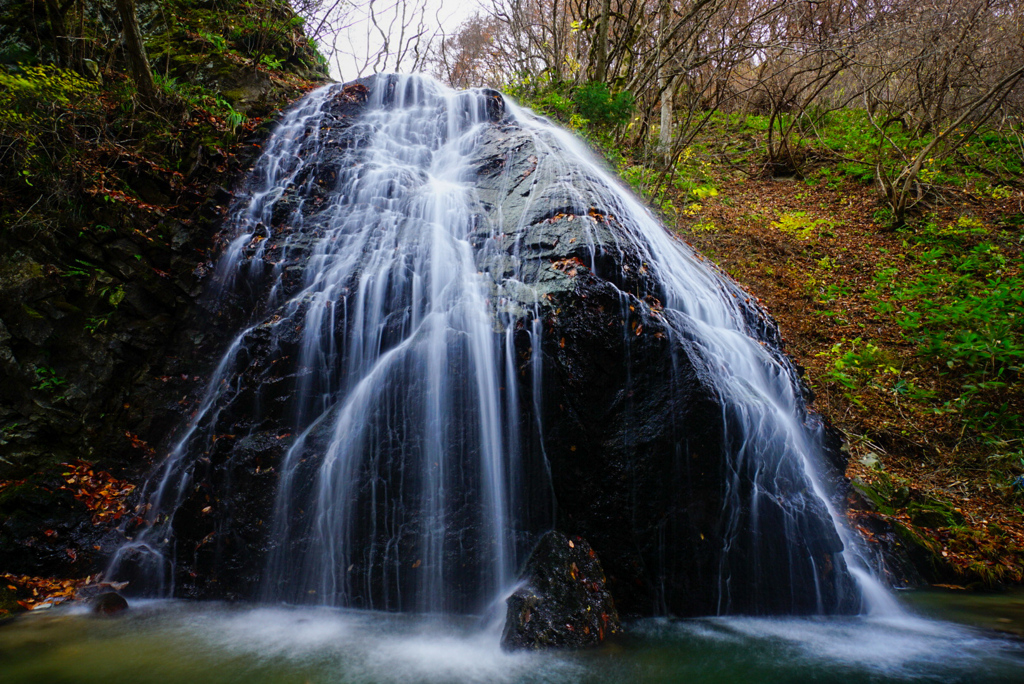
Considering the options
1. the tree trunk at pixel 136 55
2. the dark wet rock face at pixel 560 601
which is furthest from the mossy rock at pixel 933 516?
the tree trunk at pixel 136 55

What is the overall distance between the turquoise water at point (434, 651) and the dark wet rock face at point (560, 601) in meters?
0.10

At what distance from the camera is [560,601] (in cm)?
A: 330

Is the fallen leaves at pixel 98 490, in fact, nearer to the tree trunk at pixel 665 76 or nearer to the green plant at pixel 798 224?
the tree trunk at pixel 665 76

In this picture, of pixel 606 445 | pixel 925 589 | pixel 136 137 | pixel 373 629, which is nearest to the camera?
pixel 373 629

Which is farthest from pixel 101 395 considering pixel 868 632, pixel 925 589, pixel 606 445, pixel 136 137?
pixel 925 589

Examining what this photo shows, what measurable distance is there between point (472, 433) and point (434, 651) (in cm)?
158

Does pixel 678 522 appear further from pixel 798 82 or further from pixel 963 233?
pixel 798 82

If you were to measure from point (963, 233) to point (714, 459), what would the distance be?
9.24m

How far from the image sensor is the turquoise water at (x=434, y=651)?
2.79m

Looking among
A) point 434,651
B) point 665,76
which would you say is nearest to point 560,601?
point 434,651

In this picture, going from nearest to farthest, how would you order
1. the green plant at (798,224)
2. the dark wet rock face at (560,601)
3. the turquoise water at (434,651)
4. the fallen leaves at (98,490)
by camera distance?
the turquoise water at (434,651) → the dark wet rock face at (560,601) → the fallen leaves at (98,490) → the green plant at (798,224)

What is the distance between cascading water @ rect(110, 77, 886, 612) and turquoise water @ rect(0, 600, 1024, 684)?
25cm

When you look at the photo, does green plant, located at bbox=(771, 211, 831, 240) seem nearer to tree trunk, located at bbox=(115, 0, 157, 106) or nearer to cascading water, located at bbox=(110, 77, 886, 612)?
cascading water, located at bbox=(110, 77, 886, 612)

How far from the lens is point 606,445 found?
387 cm
